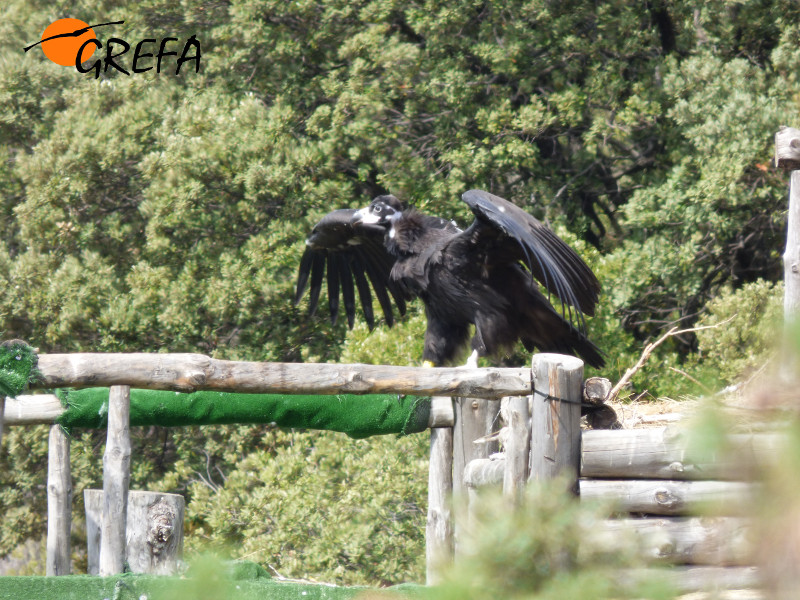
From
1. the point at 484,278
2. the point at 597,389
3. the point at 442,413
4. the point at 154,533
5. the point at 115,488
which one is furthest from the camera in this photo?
the point at 484,278

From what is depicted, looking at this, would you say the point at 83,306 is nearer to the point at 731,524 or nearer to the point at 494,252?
the point at 494,252

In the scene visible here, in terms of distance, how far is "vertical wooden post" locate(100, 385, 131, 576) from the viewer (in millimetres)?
3586

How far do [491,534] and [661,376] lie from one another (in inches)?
246

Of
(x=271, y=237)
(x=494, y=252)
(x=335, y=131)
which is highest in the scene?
(x=335, y=131)

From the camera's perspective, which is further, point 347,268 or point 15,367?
point 347,268

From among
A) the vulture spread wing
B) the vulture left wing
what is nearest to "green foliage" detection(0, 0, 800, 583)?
the vulture spread wing

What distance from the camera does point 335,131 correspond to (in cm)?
958

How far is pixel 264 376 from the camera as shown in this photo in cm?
375

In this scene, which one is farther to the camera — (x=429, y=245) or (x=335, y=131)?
(x=335, y=131)

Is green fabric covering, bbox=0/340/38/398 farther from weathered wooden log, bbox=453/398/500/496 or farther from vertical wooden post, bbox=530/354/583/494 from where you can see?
weathered wooden log, bbox=453/398/500/496

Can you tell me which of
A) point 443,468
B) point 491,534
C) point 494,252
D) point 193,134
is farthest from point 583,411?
point 193,134

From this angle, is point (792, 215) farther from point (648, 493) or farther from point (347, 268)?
point (347, 268)

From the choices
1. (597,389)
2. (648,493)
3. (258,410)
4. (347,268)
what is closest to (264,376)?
(258,410)

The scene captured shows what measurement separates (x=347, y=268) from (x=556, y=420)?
11.6 ft
